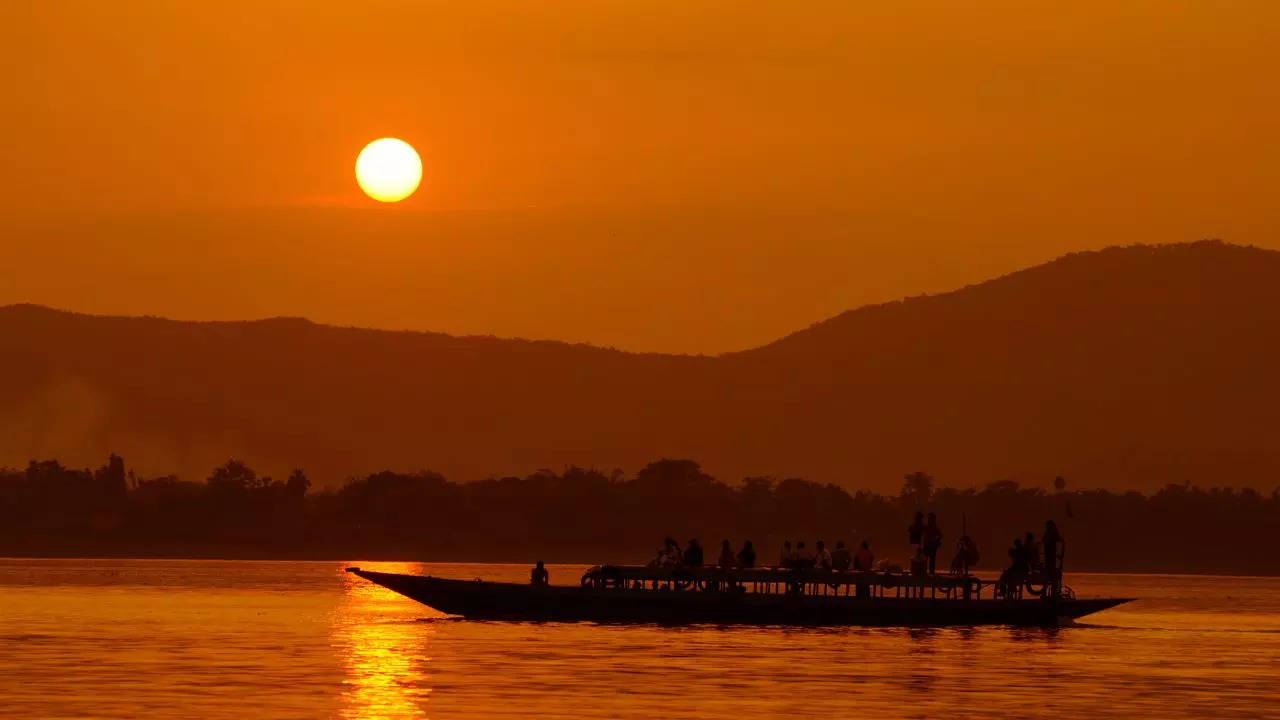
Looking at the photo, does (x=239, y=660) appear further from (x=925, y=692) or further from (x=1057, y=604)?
(x=1057, y=604)

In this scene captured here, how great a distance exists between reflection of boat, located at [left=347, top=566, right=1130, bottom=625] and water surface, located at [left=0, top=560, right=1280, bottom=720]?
804 mm

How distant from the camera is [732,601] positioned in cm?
9025

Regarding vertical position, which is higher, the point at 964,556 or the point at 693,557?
the point at 964,556

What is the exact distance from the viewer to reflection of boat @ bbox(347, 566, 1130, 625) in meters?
90.0

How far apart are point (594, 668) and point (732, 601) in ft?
67.0

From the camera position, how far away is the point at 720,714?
2286 inches

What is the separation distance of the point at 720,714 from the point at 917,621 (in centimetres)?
3510

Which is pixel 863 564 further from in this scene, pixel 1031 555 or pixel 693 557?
pixel 1031 555

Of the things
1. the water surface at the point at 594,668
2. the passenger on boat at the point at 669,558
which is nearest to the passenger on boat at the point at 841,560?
the water surface at the point at 594,668

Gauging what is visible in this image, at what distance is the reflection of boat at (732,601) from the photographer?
90.0m

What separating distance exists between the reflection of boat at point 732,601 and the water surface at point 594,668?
2.64 ft

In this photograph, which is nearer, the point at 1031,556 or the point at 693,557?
the point at 693,557

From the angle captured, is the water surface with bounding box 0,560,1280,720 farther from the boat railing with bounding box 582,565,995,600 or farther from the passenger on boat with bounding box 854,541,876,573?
the passenger on boat with bounding box 854,541,876,573

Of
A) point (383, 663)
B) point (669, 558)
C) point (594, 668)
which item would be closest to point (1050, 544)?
point (669, 558)
